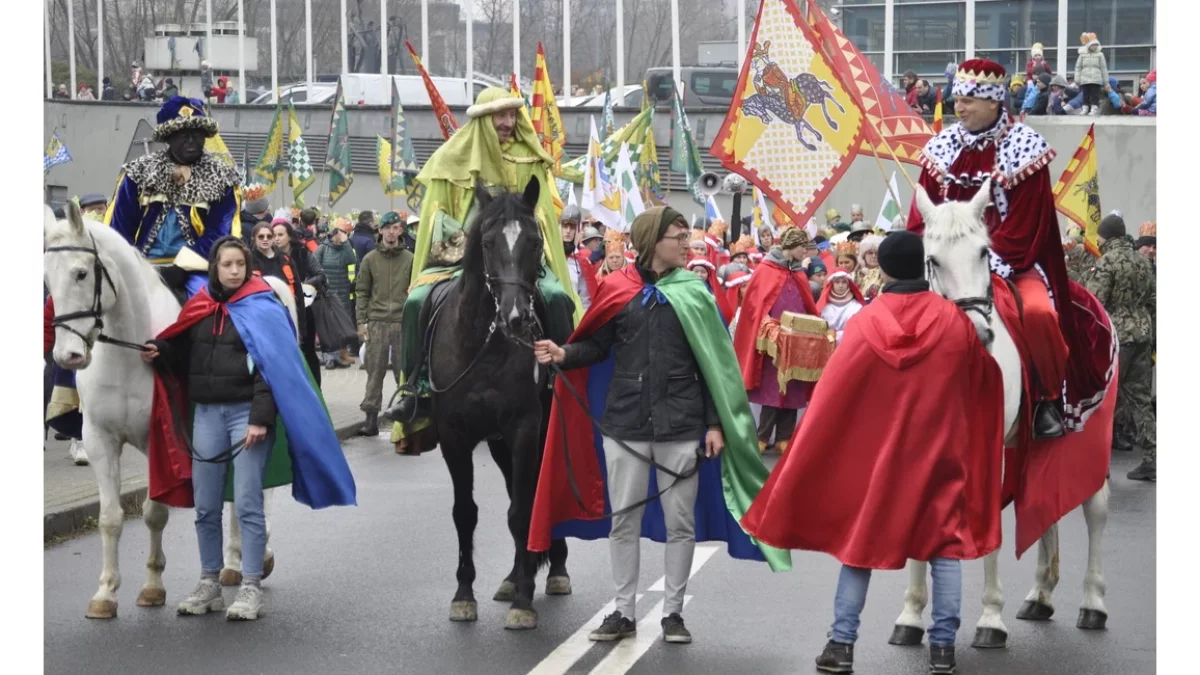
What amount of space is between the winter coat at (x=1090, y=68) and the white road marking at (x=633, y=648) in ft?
79.1

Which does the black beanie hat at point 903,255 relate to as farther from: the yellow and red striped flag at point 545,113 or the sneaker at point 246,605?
the yellow and red striped flag at point 545,113

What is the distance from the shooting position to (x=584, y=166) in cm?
2623

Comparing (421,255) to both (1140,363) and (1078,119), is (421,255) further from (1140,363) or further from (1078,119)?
(1078,119)

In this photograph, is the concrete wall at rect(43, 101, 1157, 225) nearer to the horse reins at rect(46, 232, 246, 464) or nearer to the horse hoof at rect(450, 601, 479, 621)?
the horse reins at rect(46, 232, 246, 464)

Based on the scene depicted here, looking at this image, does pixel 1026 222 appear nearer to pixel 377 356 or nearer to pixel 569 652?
pixel 569 652

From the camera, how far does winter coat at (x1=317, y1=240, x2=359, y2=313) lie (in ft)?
72.6

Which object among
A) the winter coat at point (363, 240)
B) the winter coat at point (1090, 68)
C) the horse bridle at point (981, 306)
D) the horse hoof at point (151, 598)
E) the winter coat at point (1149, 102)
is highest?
the winter coat at point (1090, 68)

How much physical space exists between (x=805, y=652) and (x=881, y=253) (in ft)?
6.30

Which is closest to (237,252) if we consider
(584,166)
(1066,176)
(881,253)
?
(881,253)

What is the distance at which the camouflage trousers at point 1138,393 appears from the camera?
15.8 meters

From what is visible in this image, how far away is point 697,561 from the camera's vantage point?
10.8 metres

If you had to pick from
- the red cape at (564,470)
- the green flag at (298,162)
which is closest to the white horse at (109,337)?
the red cape at (564,470)

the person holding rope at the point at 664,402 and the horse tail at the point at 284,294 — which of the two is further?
the horse tail at the point at 284,294

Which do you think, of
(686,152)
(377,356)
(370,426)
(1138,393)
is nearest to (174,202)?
(370,426)
